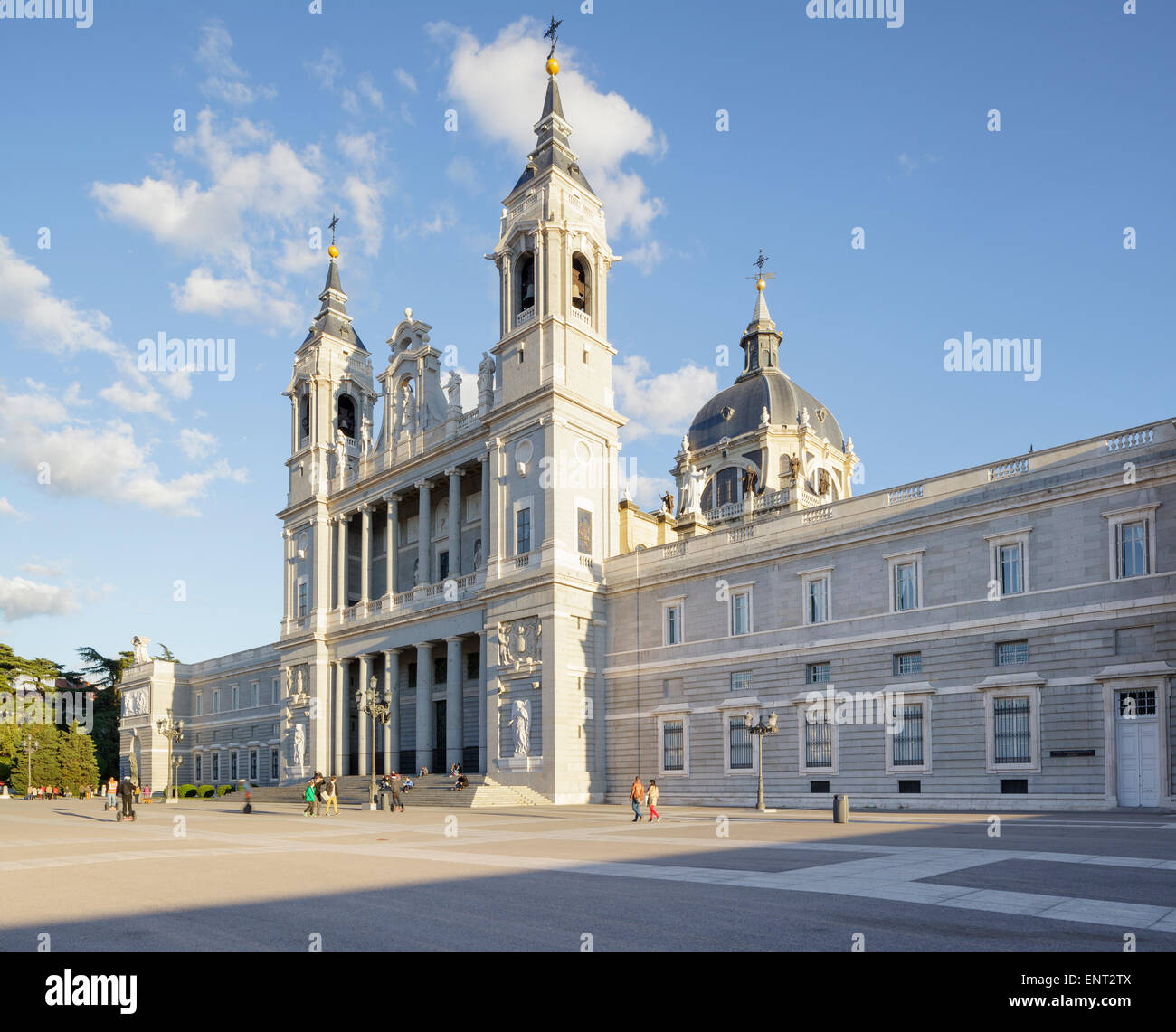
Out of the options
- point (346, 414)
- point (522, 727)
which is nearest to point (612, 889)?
point (522, 727)

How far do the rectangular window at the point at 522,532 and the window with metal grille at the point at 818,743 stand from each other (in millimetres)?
16738

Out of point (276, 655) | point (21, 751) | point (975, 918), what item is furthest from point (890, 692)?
point (21, 751)

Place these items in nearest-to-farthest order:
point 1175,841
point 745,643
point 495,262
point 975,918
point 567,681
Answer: point 975,918, point 1175,841, point 745,643, point 567,681, point 495,262

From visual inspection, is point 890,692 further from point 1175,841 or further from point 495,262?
point 495,262

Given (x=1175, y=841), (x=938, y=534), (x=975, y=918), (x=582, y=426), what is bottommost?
(x=1175, y=841)

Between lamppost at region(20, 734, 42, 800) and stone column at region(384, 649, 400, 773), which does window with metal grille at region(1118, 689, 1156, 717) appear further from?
lamppost at region(20, 734, 42, 800)

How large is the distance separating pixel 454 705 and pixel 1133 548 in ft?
110

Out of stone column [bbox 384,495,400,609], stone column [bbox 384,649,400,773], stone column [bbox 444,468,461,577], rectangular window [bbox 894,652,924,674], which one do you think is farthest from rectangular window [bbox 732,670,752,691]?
stone column [bbox 384,495,400,609]

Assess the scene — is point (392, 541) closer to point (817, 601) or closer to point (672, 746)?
point (672, 746)

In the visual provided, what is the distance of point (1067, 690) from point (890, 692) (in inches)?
264

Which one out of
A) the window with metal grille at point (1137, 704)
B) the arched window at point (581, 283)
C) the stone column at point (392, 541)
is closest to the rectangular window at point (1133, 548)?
the window with metal grille at point (1137, 704)

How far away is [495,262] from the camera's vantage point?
178ft

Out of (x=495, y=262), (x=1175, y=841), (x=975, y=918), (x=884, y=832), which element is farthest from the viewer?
(x=495, y=262)

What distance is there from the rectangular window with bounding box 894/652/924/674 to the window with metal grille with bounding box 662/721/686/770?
1146 centimetres
